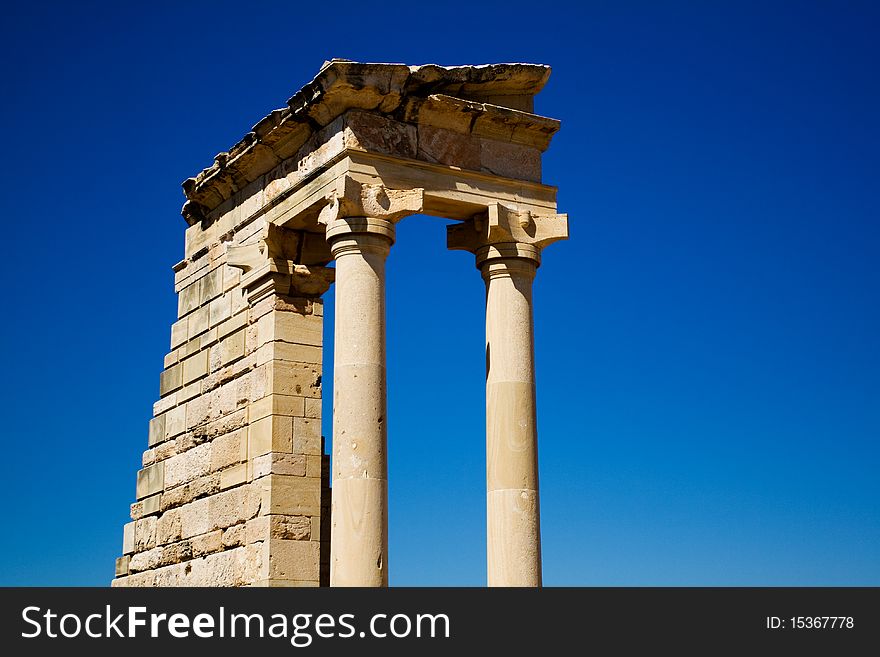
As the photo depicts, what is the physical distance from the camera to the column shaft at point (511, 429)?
22438 millimetres

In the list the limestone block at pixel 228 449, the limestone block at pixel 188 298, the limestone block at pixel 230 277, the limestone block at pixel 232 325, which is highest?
the limestone block at pixel 188 298

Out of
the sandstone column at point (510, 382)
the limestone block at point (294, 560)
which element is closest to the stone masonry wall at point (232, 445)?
the limestone block at point (294, 560)

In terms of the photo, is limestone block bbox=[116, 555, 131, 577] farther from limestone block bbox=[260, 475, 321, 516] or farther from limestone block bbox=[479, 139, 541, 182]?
limestone block bbox=[479, 139, 541, 182]

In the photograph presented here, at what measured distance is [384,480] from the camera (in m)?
21.6

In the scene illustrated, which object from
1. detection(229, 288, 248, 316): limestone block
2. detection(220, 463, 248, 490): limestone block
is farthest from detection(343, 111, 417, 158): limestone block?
detection(220, 463, 248, 490): limestone block

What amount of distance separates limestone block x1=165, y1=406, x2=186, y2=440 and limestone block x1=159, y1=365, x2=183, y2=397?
51cm

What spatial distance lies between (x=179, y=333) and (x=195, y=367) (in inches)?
53.4

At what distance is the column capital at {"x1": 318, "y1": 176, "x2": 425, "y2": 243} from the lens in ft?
72.9

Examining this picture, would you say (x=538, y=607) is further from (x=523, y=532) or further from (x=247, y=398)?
(x=247, y=398)

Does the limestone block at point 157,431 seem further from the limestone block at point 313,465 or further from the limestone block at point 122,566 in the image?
the limestone block at point 313,465

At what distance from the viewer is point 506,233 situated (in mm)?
23516

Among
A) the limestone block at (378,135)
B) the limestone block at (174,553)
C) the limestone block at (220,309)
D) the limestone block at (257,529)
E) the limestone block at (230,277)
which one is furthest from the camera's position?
the limestone block at (220,309)

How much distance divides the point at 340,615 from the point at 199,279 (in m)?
10.8

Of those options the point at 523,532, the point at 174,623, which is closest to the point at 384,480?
the point at 523,532
